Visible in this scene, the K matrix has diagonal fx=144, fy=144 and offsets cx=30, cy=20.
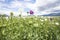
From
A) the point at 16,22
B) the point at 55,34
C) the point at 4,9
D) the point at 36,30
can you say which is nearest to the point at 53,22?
the point at 55,34

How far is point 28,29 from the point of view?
2377mm

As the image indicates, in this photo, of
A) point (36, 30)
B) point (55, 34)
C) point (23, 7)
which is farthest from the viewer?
point (23, 7)

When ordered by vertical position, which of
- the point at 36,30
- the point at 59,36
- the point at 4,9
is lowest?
the point at 59,36

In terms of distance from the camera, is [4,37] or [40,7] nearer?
[4,37]

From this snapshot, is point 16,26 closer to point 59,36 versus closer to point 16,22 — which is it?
point 16,22

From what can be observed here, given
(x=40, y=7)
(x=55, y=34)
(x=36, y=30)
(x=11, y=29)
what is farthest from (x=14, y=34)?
(x=40, y=7)

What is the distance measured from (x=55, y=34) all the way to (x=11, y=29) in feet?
2.61

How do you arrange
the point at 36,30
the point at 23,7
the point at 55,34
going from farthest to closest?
the point at 23,7, the point at 55,34, the point at 36,30

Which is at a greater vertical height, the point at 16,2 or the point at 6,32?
the point at 16,2

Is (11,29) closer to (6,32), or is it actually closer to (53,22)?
(6,32)

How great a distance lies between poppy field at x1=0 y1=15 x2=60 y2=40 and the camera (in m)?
2.37

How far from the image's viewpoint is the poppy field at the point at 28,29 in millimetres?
2371

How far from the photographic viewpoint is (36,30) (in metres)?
2.37

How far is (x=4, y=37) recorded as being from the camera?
2.45m
